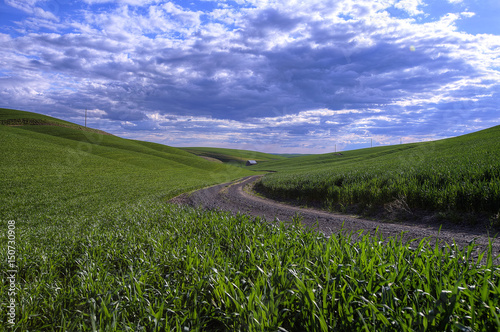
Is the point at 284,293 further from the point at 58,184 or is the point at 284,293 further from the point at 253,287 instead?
the point at 58,184

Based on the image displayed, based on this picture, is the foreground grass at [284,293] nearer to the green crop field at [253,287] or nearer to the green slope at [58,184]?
the green crop field at [253,287]

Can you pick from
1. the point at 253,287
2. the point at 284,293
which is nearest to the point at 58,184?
Answer: the point at 253,287

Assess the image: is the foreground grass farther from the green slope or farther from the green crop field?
the green slope

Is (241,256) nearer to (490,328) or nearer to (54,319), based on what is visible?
(54,319)

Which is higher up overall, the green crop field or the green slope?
the green crop field

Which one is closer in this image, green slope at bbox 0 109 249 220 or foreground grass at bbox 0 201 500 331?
foreground grass at bbox 0 201 500 331

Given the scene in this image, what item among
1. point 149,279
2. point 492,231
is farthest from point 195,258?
point 492,231

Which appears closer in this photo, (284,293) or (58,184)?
(284,293)

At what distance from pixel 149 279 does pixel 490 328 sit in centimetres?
420

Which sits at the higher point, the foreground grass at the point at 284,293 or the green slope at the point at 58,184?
the foreground grass at the point at 284,293

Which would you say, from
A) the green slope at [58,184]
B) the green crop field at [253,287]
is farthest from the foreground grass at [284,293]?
the green slope at [58,184]

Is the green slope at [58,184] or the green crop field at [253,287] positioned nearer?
the green crop field at [253,287]

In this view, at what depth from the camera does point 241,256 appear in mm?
4352

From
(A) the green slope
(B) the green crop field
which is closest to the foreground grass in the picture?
(B) the green crop field
